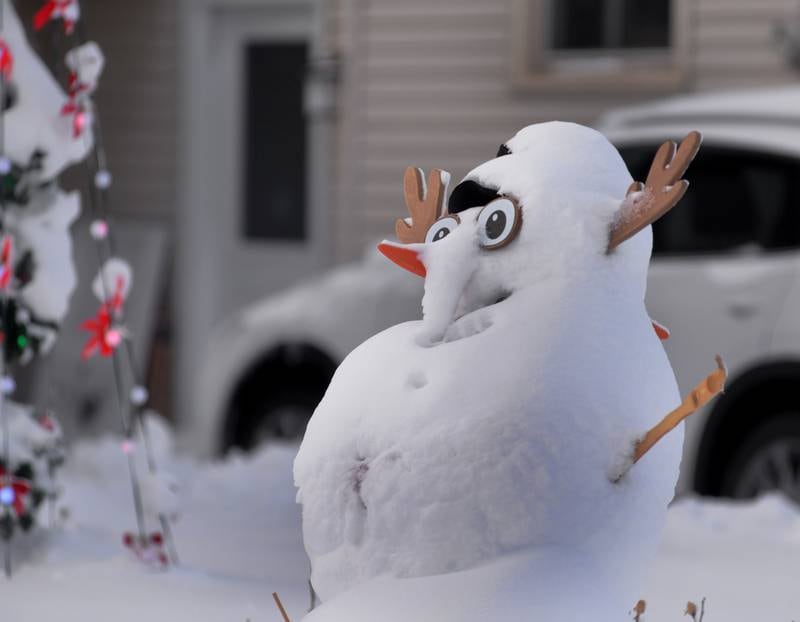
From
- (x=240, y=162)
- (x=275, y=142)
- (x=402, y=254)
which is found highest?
(x=402, y=254)

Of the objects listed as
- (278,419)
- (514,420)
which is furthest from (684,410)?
(278,419)

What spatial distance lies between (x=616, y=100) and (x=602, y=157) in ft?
21.5

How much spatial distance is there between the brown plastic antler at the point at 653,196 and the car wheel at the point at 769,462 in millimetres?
3156

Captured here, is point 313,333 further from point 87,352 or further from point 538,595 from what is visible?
point 538,595

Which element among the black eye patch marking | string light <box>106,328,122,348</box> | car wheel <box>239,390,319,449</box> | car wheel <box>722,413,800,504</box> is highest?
the black eye patch marking

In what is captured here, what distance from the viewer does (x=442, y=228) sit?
2520mm

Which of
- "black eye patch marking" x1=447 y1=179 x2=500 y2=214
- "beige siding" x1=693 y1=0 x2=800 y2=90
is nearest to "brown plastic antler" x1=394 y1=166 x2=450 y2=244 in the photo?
"black eye patch marking" x1=447 y1=179 x2=500 y2=214

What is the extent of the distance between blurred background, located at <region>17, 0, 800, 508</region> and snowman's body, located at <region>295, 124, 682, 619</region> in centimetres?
323

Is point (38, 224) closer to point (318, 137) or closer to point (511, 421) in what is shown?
point (511, 421)

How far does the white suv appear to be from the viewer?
5.33 metres

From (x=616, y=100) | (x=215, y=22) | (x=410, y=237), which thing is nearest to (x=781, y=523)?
(x=410, y=237)

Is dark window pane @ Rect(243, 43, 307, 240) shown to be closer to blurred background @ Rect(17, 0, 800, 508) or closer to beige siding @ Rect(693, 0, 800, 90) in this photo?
blurred background @ Rect(17, 0, 800, 508)

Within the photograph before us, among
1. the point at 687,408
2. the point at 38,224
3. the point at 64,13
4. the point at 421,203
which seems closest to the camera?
the point at 687,408

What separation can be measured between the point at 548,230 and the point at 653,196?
0.57ft
